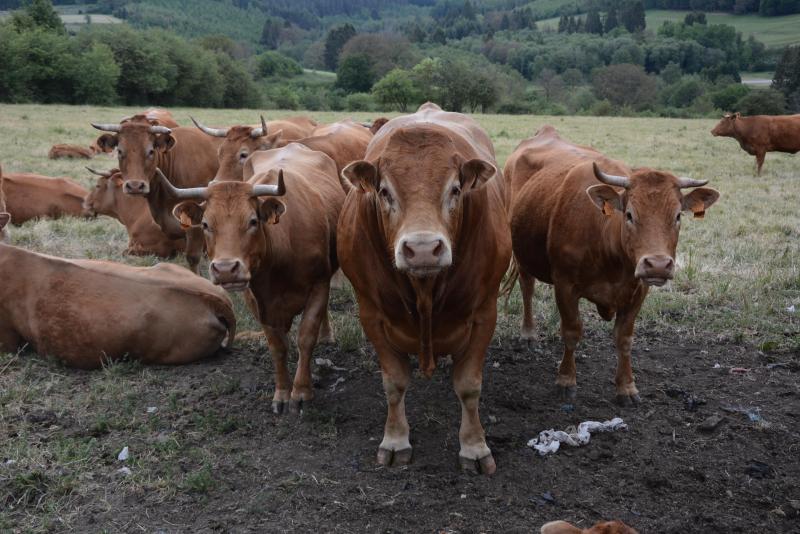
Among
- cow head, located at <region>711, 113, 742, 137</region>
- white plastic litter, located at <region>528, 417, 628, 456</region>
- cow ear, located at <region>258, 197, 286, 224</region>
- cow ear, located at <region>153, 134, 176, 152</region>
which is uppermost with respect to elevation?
cow ear, located at <region>258, 197, 286, 224</region>

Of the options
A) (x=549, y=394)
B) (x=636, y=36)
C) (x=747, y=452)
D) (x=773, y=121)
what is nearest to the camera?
(x=747, y=452)

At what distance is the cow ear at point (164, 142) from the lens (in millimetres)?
8991

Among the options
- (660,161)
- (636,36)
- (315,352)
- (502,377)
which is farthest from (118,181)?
(636,36)

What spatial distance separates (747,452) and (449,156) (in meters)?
2.73

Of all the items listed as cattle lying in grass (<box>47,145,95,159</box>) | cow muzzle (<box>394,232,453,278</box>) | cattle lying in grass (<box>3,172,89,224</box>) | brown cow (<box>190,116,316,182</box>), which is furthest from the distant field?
cow muzzle (<box>394,232,453,278</box>)

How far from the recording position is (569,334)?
5508mm

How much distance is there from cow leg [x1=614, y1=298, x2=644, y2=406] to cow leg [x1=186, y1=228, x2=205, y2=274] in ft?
16.6

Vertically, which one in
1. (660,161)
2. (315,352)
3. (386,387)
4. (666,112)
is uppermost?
(386,387)

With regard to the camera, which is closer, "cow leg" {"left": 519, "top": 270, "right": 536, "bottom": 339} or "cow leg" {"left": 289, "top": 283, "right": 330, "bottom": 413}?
"cow leg" {"left": 289, "top": 283, "right": 330, "bottom": 413}

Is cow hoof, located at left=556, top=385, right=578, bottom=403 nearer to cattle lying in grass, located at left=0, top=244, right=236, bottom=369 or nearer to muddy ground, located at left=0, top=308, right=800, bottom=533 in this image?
muddy ground, located at left=0, top=308, right=800, bottom=533

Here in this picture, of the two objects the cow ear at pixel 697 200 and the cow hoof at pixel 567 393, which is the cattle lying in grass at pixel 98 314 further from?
the cow ear at pixel 697 200

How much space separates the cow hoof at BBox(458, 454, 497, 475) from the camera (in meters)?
4.45

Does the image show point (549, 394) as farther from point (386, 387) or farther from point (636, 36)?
point (636, 36)

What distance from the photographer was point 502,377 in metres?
5.85
